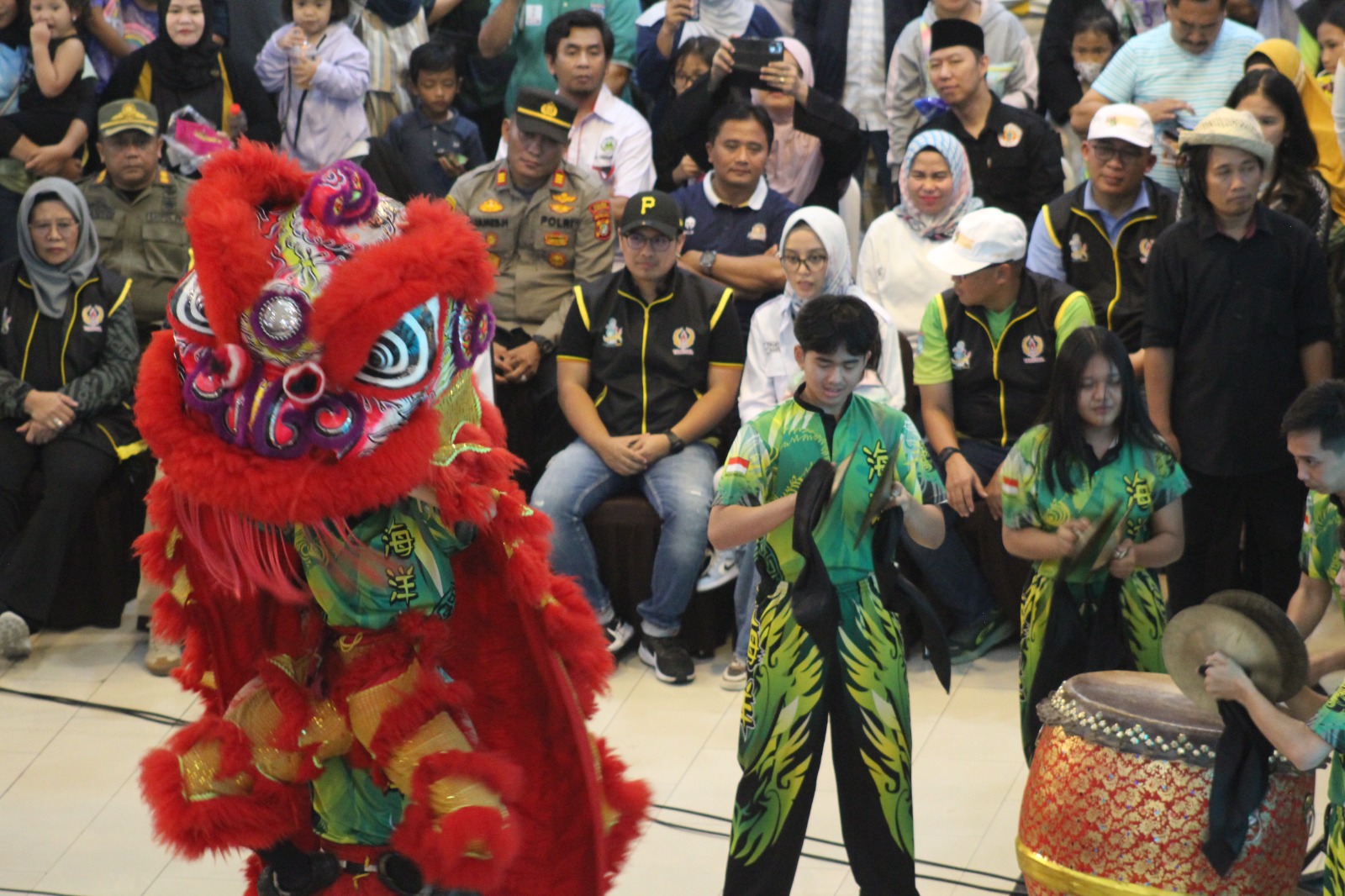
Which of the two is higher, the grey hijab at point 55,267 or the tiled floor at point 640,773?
the grey hijab at point 55,267

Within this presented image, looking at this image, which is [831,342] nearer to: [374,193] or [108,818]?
[374,193]

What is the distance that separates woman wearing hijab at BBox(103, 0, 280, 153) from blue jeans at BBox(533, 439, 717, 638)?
2.44m

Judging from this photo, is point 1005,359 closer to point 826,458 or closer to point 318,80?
point 826,458

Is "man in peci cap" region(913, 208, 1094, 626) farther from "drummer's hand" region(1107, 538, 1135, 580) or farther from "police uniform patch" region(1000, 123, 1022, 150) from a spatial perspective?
"drummer's hand" region(1107, 538, 1135, 580)

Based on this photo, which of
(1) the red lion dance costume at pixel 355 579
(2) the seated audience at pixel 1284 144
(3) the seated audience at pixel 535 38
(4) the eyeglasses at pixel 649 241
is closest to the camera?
(1) the red lion dance costume at pixel 355 579

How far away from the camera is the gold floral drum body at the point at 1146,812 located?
134 inches

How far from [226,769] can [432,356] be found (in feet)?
2.92

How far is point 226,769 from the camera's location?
3.22 metres

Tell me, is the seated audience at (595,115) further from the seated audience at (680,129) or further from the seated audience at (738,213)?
the seated audience at (738,213)

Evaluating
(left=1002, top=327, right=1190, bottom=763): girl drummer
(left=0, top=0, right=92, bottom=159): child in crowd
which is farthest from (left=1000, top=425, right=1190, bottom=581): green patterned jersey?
(left=0, top=0, right=92, bottom=159): child in crowd

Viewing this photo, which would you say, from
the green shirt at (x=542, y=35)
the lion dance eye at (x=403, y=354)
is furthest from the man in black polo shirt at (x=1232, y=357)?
the green shirt at (x=542, y=35)

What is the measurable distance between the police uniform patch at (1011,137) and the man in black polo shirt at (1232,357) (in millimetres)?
1332

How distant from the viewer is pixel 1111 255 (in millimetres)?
6023

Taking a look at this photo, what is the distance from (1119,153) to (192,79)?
12.9 ft
